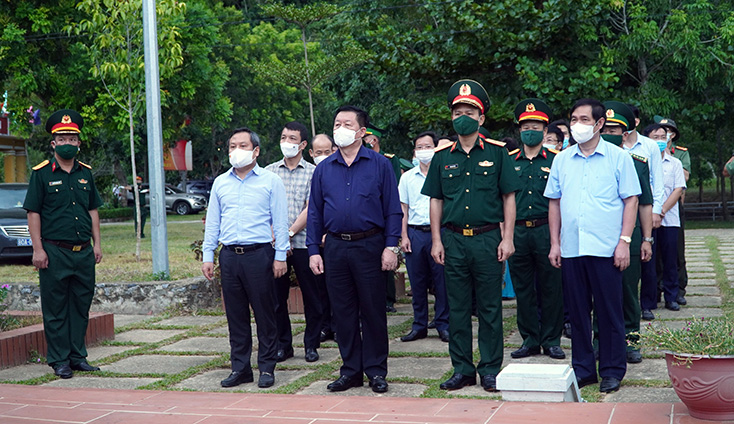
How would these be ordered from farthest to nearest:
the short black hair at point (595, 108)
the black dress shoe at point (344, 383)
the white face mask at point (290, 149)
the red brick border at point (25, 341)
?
1. the white face mask at point (290, 149)
2. the red brick border at point (25, 341)
3. the black dress shoe at point (344, 383)
4. the short black hair at point (595, 108)

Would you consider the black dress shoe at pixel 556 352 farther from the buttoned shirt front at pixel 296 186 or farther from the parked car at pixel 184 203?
the parked car at pixel 184 203

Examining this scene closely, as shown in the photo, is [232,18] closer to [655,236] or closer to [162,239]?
[162,239]

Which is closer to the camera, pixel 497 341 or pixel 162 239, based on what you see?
pixel 497 341

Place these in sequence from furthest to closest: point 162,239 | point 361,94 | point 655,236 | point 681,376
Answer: point 361,94 < point 162,239 < point 655,236 < point 681,376

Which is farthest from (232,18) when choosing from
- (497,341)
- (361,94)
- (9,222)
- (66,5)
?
(497,341)

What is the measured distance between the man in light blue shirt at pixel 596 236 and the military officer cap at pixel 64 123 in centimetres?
386

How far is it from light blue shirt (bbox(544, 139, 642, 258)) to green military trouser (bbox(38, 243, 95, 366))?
3798 mm

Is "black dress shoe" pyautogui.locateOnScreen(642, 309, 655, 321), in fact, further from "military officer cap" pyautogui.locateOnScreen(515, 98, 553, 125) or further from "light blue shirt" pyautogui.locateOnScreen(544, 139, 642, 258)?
"light blue shirt" pyautogui.locateOnScreen(544, 139, 642, 258)

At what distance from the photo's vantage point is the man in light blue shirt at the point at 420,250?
24.9ft

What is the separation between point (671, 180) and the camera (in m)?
8.56

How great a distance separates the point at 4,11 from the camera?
1781 centimetres

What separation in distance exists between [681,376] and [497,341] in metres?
1.48

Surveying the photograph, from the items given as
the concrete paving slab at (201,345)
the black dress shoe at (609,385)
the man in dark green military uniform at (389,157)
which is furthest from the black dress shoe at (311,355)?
the black dress shoe at (609,385)

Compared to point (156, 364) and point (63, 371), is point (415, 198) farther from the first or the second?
point (63, 371)
